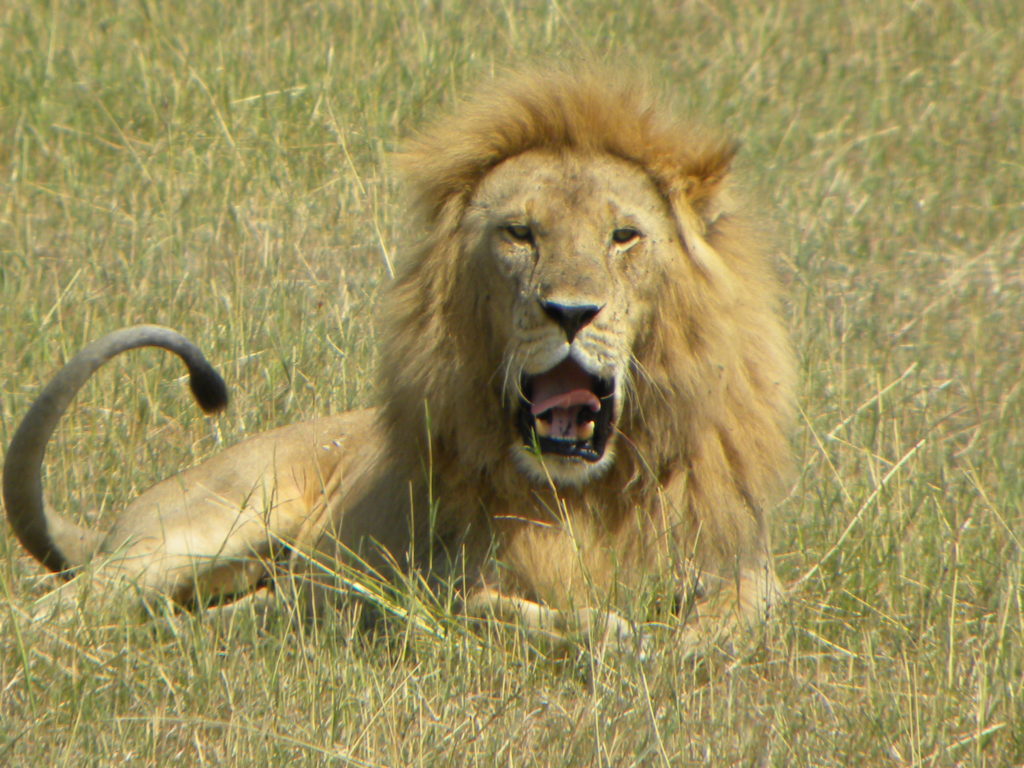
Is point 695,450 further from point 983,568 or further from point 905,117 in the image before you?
point 905,117

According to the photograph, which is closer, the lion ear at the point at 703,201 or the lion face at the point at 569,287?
the lion face at the point at 569,287

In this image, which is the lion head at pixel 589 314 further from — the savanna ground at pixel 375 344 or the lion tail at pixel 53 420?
the lion tail at pixel 53 420

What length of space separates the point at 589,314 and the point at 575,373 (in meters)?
0.19

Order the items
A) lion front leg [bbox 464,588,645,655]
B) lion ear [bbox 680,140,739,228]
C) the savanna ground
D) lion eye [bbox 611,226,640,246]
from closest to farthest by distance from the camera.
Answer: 1. the savanna ground
2. lion front leg [bbox 464,588,645,655]
3. lion eye [bbox 611,226,640,246]
4. lion ear [bbox 680,140,739,228]

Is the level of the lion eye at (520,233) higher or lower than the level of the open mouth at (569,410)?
higher

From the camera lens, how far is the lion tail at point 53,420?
3.91m

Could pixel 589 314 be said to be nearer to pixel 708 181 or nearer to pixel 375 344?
pixel 708 181

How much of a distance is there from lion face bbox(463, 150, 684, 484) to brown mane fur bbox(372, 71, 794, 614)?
50 millimetres

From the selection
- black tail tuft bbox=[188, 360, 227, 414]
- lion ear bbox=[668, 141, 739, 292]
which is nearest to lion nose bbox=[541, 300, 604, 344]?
lion ear bbox=[668, 141, 739, 292]

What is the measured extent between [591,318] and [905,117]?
4828 millimetres

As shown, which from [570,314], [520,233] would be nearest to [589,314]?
[570,314]

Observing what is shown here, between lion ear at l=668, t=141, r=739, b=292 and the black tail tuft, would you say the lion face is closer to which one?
lion ear at l=668, t=141, r=739, b=292

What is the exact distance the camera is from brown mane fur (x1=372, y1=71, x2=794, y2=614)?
3566mm

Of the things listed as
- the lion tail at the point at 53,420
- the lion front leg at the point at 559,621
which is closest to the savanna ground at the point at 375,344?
the lion front leg at the point at 559,621
